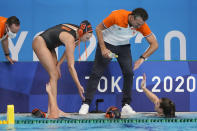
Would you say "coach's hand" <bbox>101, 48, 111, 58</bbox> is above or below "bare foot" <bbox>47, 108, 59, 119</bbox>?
above

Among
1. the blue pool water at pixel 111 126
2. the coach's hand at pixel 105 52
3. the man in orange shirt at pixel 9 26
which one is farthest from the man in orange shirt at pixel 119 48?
the man in orange shirt at pixel 9 26

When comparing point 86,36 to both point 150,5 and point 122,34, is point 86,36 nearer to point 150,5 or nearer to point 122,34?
point 122,34

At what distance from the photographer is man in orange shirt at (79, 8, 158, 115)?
205 inches

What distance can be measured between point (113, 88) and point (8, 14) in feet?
10.8

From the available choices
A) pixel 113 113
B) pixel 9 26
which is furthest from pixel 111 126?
pixel 9 26

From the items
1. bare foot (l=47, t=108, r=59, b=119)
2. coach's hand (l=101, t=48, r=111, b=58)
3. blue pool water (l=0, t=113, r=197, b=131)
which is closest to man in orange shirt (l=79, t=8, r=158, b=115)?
coach's hand (l=101, t=48, r=111, b=58)

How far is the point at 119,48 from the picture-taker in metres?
5.43

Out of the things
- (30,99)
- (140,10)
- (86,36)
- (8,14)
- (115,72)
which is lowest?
(30,99)

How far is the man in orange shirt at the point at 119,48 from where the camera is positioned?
5.20 meters

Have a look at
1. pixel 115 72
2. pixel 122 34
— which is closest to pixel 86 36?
pixel 122 34

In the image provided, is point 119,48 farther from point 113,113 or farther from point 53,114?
point 53,114

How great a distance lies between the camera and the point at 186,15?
8.12m

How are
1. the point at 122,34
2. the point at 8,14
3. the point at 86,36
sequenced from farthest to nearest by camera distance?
1. the point at 8,14
2. the point at 122,34
3. the point at 86,36

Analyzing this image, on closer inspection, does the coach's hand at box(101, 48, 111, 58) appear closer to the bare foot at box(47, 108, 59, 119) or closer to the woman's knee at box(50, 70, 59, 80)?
the woman's knee at box(50, 70, 59, 80)
